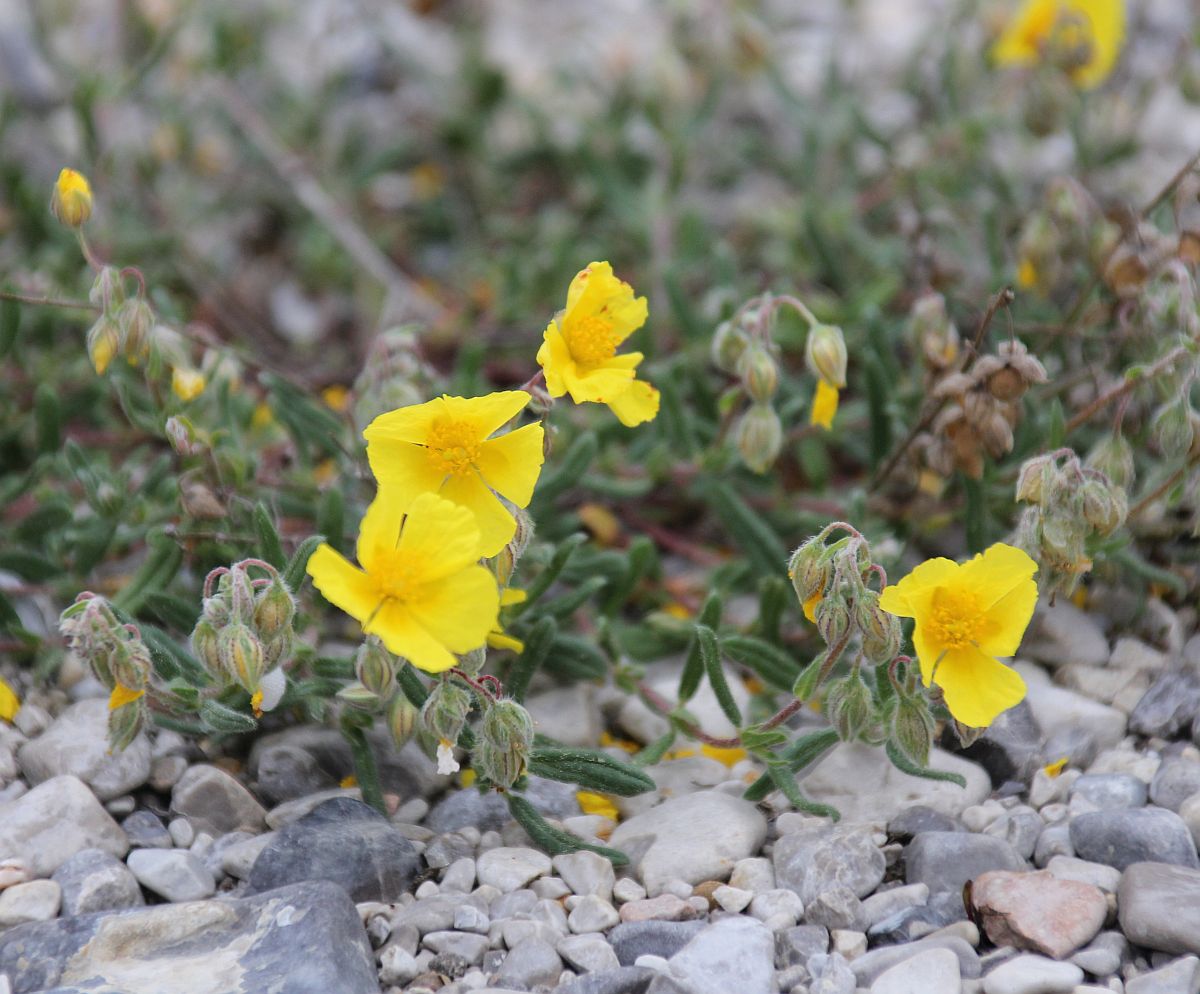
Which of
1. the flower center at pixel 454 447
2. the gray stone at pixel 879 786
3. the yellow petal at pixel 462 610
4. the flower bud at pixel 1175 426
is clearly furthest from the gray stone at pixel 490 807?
the flower bud at pixel 1175 426

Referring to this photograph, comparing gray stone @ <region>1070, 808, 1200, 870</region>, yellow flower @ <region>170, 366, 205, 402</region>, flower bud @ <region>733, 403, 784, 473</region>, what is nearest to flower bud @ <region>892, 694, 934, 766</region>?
gray stone @ <region>1070, 808, 1200, 870</region>

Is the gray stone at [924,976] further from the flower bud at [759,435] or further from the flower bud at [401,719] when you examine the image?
the flower bud at [759,435]

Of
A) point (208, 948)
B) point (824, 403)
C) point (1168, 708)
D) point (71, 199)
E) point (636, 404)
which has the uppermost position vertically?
point (71, 199)

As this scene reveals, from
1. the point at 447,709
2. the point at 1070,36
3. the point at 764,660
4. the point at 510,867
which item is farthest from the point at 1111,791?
the point at 1070,36

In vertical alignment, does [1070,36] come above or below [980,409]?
above

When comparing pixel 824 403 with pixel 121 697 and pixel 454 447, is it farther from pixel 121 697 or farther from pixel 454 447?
A: pixel 121 697
